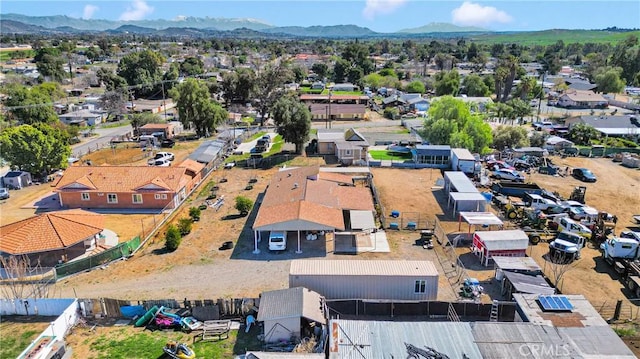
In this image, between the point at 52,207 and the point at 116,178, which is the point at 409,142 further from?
the point at 52,207

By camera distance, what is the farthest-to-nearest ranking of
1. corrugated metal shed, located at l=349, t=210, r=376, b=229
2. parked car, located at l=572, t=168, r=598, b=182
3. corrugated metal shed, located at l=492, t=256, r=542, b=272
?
parked car, located at l=572, t=168, r=598, b=182 → corrugated metal shed, located at l=349, t=210, r=376, b=229 → corrugated metal shed, located at l=492, t=256, r=542, b=272

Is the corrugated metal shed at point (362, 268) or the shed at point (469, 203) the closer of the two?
the corrugated metal shed at point (362, 268)

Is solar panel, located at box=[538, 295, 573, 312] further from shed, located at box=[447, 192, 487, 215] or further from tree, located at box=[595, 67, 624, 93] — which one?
tree, located at box=[595, 67, 624, 93]

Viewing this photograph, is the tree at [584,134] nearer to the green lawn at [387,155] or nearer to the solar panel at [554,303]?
the green lawn at [387,155]

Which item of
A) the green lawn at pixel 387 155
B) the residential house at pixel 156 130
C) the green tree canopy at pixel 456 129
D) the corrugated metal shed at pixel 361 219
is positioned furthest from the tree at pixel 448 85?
the corrugated metal shed at pixel 361 219

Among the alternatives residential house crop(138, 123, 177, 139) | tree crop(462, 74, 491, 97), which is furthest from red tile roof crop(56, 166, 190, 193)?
tree crop(462, 74, 491, 97)

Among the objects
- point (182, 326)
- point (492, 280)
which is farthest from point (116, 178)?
point (492, 280)
